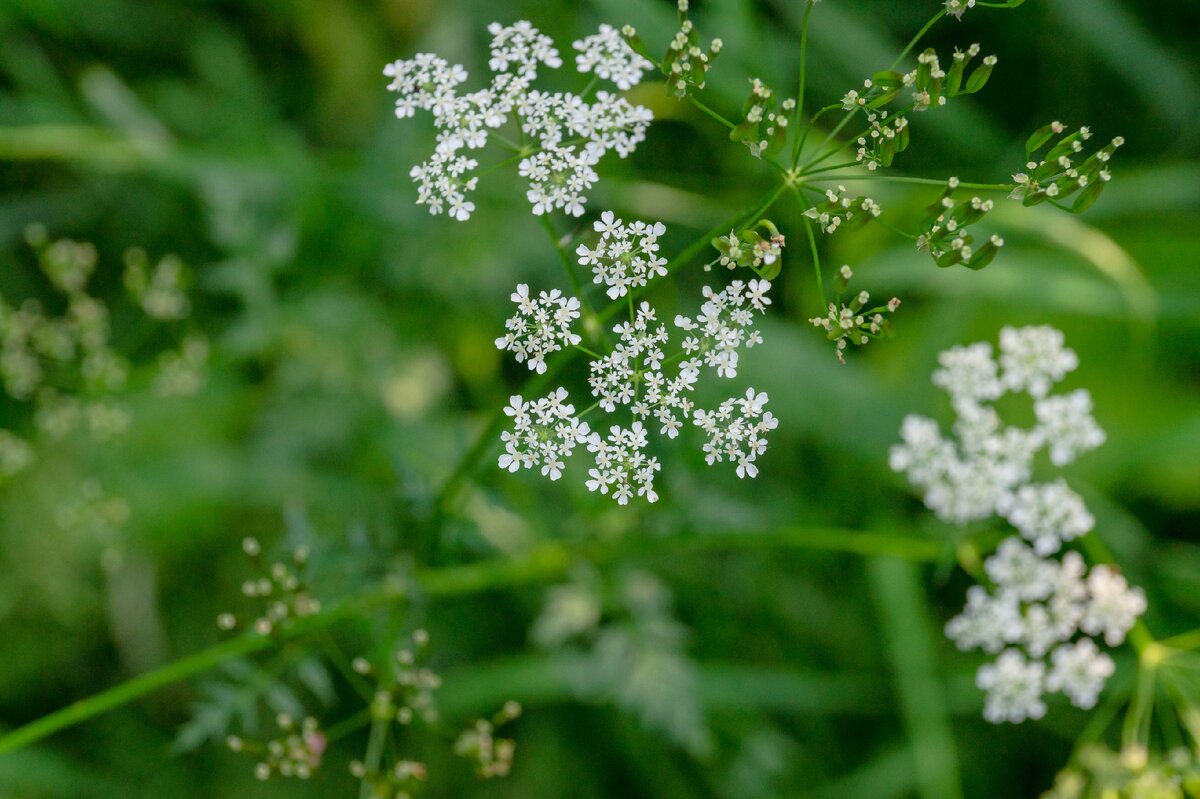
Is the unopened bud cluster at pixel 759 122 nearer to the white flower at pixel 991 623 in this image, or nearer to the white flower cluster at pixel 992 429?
the white flower cluster at pixel 992 429

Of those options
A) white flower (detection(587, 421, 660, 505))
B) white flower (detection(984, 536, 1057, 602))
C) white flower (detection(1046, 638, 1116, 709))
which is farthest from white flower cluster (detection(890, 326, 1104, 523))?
white flower (detection(587, 421, 660, 505))

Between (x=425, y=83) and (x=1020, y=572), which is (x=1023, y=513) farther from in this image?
(x=425, y=83)

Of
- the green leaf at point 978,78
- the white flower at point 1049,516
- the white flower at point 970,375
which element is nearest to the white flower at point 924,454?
the white flower at point 970,375

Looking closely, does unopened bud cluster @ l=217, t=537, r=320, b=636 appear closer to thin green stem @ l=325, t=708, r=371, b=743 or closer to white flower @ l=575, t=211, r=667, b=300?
thin green stem @ l=325, t=708, r=371, b=743

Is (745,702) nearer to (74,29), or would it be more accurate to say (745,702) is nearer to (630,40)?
(630,40)

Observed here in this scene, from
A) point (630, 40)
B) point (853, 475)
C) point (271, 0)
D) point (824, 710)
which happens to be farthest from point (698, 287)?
point (630, 40)

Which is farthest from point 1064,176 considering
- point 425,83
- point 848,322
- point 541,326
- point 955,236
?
point 425,83
